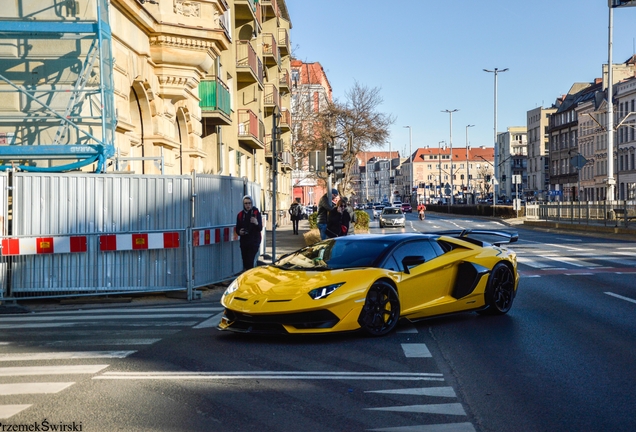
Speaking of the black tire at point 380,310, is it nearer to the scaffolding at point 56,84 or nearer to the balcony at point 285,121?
the scaffolding at point 56,84

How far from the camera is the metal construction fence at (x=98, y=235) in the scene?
13.9 m

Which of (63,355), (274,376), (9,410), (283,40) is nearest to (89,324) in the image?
(63,355)

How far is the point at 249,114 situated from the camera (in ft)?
131

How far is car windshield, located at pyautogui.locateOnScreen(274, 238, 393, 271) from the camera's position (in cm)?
1031

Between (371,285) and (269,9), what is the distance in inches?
1924

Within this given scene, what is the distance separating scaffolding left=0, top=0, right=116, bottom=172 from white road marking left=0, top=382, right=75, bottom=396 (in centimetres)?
1080

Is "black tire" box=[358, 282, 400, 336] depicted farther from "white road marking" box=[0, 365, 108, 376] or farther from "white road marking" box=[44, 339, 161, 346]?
"white road marking" box=[0, 365, 108, 376]

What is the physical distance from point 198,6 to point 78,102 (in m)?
7.10

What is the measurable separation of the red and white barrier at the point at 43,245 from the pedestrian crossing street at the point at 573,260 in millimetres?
9345

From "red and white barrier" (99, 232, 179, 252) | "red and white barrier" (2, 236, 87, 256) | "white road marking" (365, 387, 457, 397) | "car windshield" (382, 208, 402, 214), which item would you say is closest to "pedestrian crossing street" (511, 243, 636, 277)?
"red and white barrier" (99, 232, 179, 252)

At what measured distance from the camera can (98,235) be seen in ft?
46.7

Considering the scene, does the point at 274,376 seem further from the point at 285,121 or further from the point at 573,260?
the point at 285,121

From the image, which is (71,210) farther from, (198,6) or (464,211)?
(464,211)

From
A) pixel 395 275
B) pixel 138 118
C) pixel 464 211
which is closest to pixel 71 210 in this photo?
pixel 395 275
